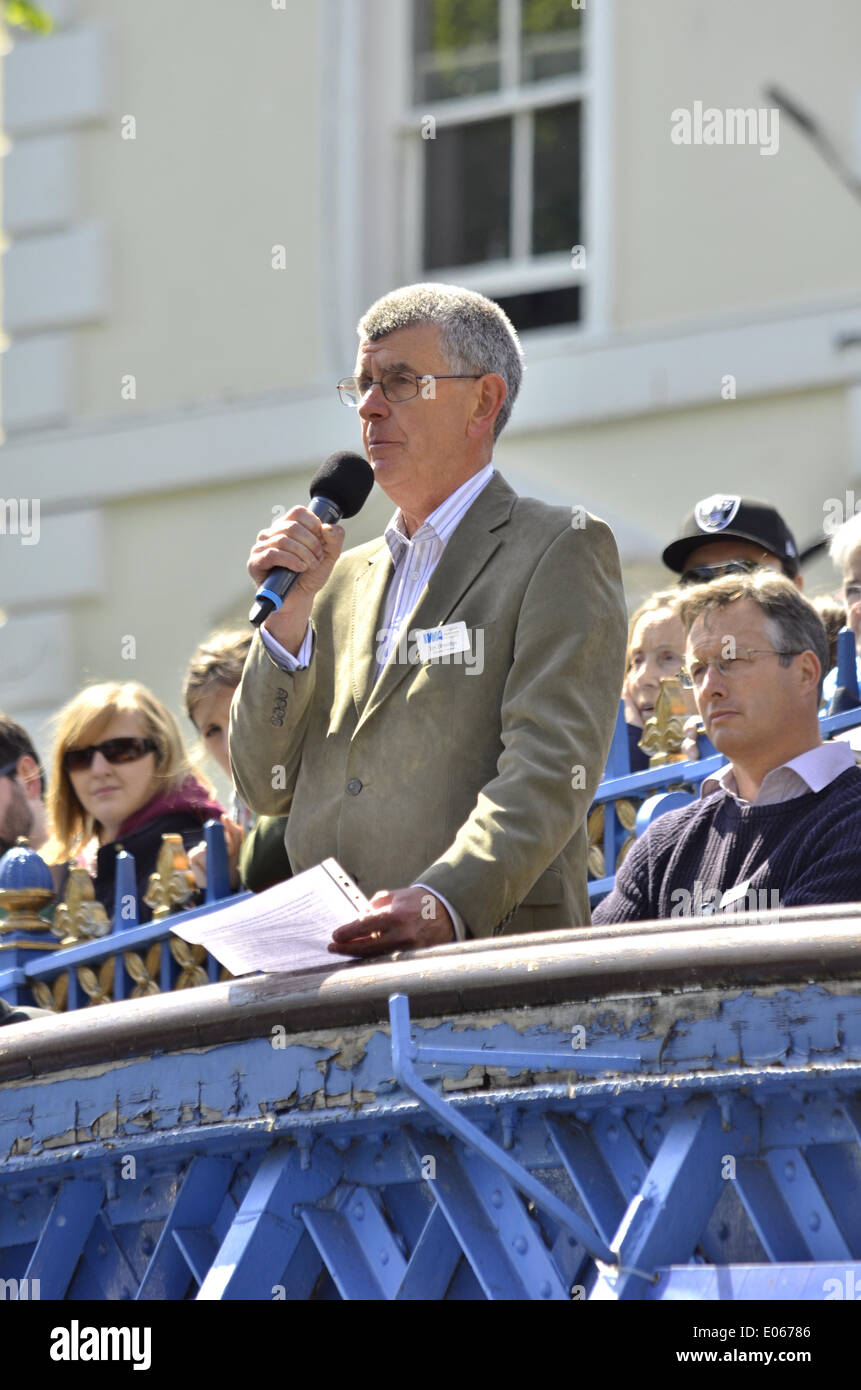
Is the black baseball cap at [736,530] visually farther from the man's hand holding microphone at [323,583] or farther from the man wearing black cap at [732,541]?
the man's hand holding microphone at [323,583]

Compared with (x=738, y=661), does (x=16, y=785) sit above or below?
below

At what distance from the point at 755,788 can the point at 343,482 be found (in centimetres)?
90

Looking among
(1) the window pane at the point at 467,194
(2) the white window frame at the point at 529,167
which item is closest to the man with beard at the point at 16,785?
(2) the white window frame at the point at 529,167

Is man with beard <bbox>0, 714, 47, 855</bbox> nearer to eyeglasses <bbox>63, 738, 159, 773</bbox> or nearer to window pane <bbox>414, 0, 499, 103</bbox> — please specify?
eyeglasses <bbox>63, 738, 159, 773</bbox>

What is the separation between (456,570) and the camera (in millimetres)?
4012

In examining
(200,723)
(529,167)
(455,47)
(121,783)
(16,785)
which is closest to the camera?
(121,783)

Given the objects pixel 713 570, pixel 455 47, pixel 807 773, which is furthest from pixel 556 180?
pixel 807 773

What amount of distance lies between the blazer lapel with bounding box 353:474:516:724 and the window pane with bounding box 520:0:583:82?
559cm

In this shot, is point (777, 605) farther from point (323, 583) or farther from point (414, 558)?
point (323, 583)

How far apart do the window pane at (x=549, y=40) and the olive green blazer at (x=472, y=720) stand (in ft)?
18.4

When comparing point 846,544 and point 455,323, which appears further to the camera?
point 846,544

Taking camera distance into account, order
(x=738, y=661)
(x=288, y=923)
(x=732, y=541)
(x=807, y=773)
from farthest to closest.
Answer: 1. (x=732, y=541)
2. (x=738, y=661)
3. (x=807, y=773)
4. (x=288, y=923)

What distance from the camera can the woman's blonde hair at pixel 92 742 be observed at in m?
5.66

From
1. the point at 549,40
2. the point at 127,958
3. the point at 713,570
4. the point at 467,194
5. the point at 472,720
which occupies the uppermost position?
the point at 549,40
